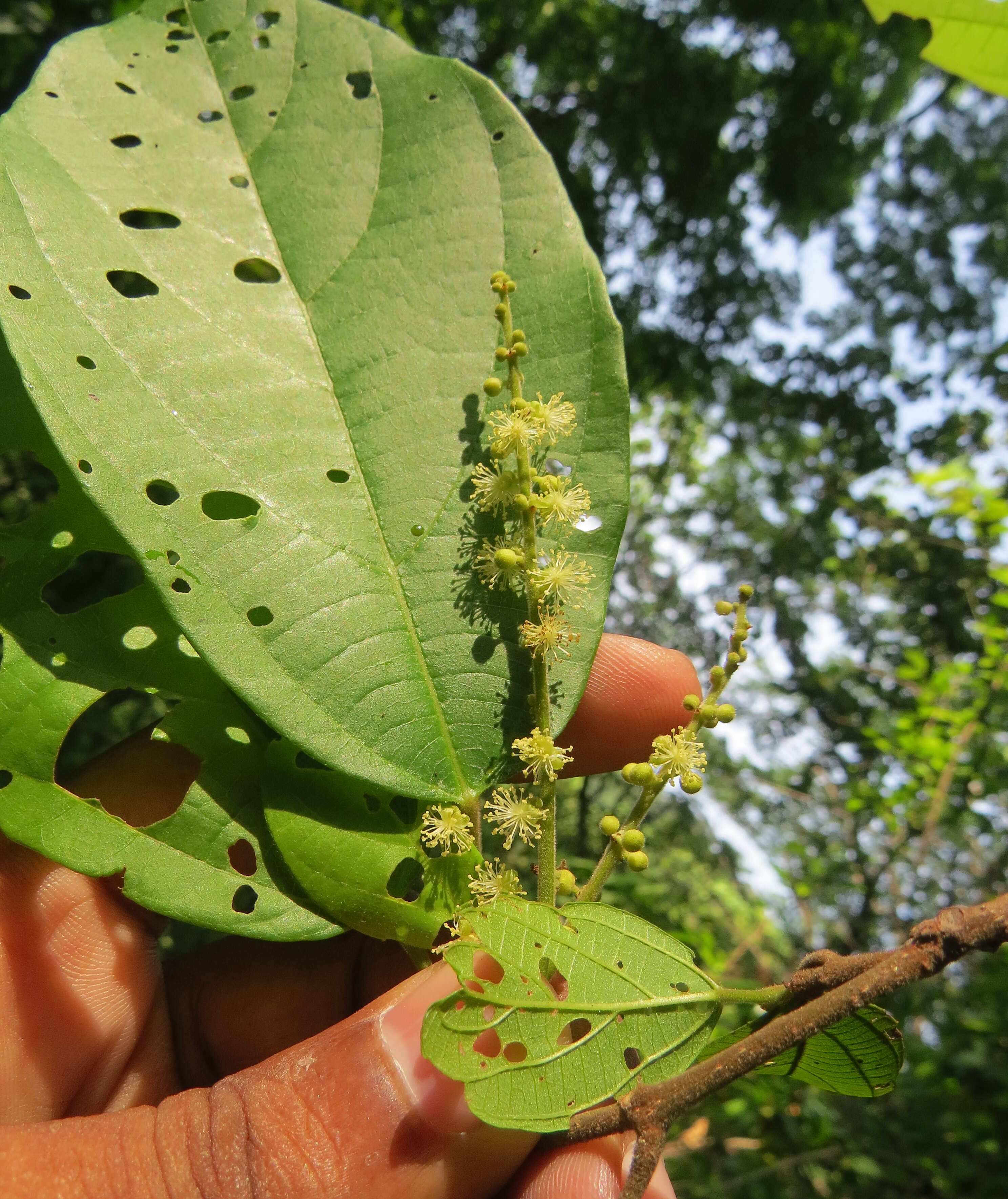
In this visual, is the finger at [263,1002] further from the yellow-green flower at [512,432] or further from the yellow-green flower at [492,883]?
the yellow-green flower at [512,432]

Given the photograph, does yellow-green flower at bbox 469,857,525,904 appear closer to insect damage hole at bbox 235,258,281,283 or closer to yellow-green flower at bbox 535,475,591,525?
yellow-green flower at bbox 535,475,591,525

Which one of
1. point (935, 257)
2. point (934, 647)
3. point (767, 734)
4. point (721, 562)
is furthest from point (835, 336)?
point (767, 734)

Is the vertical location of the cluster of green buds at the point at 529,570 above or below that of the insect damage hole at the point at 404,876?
above

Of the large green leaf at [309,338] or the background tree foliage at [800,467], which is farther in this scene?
the background tree foliage at [800,467]

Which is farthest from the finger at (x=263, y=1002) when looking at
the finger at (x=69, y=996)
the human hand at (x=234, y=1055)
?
the finger at (x=69, y=996)

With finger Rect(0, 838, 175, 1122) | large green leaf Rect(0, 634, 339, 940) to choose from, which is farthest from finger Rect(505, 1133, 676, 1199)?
finger Rect(0, 838, 175, 1122)

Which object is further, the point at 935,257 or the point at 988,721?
the point at 935,257

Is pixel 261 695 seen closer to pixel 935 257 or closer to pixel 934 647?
pixel 934 647
